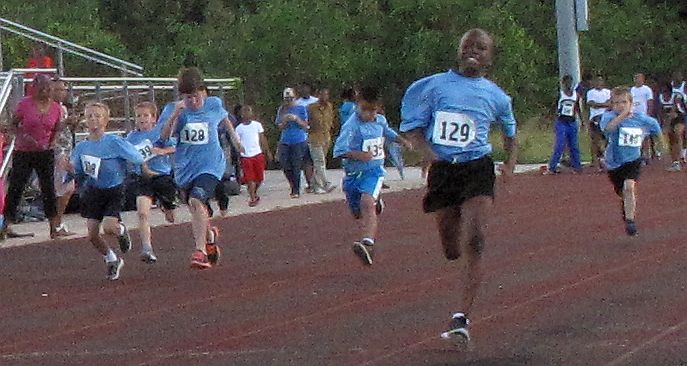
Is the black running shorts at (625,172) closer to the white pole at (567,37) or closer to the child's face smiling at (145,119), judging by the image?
the child's face smiling at (145,119)

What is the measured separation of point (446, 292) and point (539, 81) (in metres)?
26.5

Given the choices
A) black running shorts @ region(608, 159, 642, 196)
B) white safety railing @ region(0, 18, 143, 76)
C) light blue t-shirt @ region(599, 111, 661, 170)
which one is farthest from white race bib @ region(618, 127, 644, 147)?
white safety railing @ region(0, 18, 143, 76)

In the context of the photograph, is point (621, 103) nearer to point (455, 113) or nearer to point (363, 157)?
point (363, 157)

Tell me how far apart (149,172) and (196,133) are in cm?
94

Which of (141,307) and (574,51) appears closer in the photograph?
(141,307)

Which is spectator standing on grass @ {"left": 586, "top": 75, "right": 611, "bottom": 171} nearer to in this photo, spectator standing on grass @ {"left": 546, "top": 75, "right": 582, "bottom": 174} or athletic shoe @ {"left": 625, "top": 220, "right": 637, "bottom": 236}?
spectator standing on grass @ {"left": 546, "top": 75, "right": 582, "bottom": 174}

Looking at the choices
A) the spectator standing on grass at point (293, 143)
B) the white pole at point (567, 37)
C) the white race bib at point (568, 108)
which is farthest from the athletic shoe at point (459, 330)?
the white pole at point (567, 37)

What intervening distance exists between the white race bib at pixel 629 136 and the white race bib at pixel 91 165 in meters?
5.19

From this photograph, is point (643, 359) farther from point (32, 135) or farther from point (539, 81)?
point (539, 81)

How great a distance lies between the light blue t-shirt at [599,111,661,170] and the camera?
1544 cm

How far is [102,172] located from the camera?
1321 centimetres

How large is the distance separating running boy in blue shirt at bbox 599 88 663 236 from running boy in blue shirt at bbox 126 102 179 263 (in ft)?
13.9

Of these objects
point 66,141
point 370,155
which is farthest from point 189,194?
point 66,141

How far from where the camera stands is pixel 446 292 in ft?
37.3
